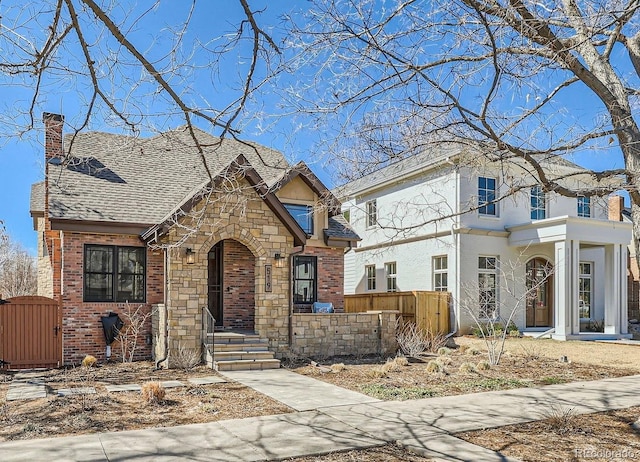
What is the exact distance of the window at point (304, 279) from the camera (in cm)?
1655

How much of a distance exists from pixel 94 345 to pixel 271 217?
532 cm

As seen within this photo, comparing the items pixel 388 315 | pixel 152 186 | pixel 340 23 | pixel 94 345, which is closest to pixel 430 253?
pixel 388 315

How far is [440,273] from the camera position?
64.3 ft

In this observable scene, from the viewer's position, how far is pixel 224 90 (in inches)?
241

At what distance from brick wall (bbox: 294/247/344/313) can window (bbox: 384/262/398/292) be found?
5483 mm

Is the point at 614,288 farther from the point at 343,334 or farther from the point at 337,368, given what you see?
the point at 337,368

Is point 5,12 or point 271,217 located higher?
point 5,12

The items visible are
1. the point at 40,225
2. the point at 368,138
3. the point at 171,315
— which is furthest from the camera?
the point at 40,225

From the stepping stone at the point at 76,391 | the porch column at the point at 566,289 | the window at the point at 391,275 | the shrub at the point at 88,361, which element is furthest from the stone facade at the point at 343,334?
the window at the point at 391,275

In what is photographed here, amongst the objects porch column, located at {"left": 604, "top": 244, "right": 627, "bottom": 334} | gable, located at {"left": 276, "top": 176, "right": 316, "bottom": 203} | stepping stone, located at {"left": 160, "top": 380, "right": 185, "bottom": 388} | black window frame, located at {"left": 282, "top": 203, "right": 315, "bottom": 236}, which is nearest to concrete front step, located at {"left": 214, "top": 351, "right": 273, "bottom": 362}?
stepping stone, located at {"left": 160, "top": 380, "right": 185, "bottom": 388}

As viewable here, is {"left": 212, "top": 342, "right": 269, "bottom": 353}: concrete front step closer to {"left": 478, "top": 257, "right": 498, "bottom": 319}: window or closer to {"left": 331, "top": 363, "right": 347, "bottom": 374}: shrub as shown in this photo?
{"left": 331, "top": 363, "right": 347, "bottom": 374}: shrub

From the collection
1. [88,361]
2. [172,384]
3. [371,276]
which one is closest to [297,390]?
[172,384]

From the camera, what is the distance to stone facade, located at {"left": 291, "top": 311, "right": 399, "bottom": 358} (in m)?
13.6

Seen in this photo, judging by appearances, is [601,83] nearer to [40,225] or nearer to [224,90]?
[224,90]
